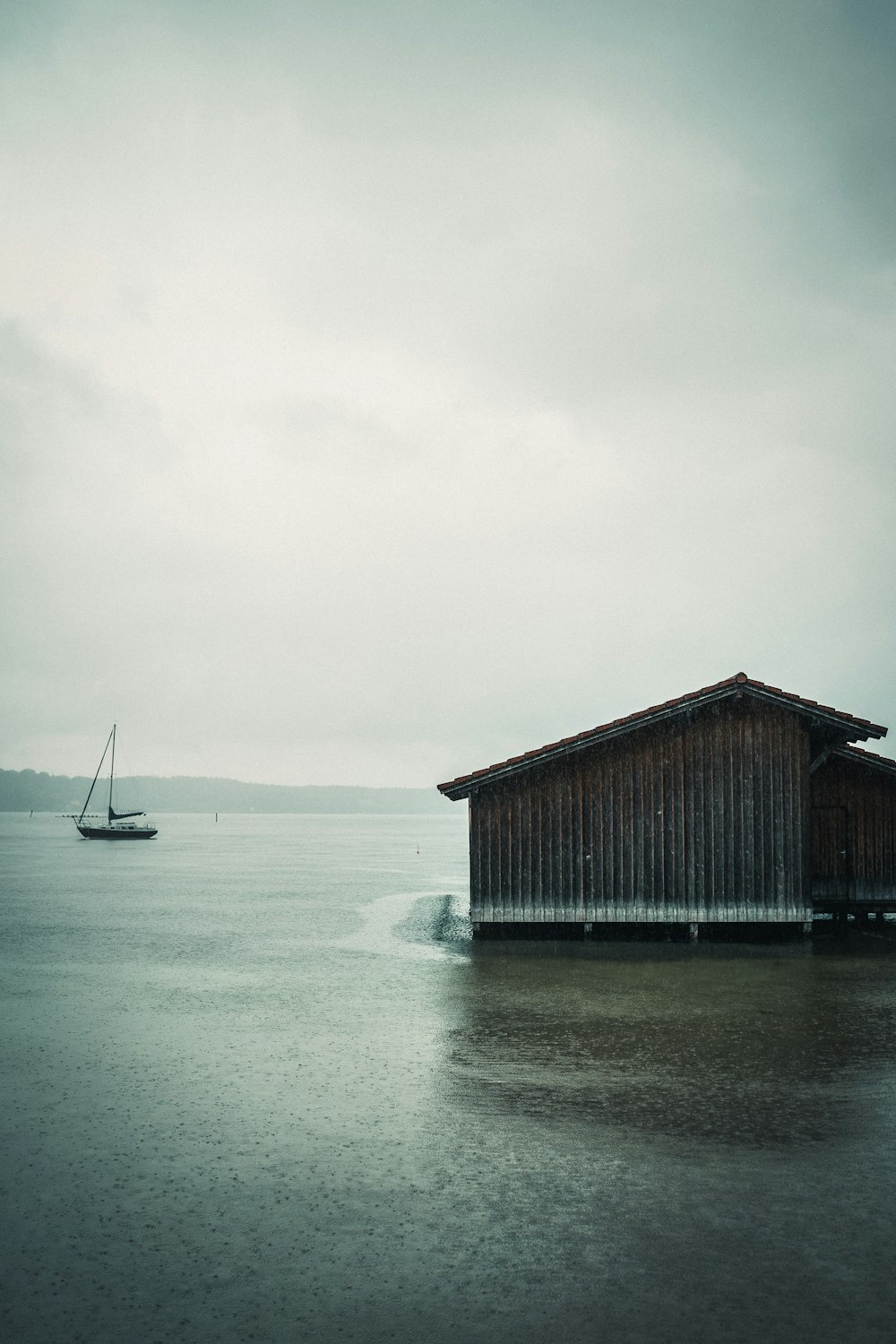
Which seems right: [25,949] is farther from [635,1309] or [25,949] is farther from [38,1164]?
[635,1309]

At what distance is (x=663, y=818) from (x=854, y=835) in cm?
677

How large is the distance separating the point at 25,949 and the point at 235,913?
889 cm

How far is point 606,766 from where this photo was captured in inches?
888

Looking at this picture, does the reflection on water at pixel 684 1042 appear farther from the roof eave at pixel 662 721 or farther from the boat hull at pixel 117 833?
the boat hull at pixel 117 833

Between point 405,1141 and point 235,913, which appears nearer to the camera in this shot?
point 405,1141

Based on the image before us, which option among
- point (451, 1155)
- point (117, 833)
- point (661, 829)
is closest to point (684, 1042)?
point (451, 1155)

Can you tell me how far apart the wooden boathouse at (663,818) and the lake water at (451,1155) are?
3.69 meters

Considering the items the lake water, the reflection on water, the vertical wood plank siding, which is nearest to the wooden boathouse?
the vertical wood plank siding

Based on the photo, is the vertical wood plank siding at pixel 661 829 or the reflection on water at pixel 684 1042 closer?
the reflection on water at pixel 684 1042

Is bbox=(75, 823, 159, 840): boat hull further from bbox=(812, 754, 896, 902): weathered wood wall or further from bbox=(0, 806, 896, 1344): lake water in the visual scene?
bbox=(0, 806, 896, 1344): lake water

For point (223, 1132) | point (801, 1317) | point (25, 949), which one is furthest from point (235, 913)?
point (801, 1317)

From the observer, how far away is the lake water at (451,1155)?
5773 mm

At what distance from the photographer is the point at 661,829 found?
2219cm

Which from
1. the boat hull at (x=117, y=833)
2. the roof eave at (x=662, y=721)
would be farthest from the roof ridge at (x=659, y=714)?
the boat hull at (x=117, y=833)
